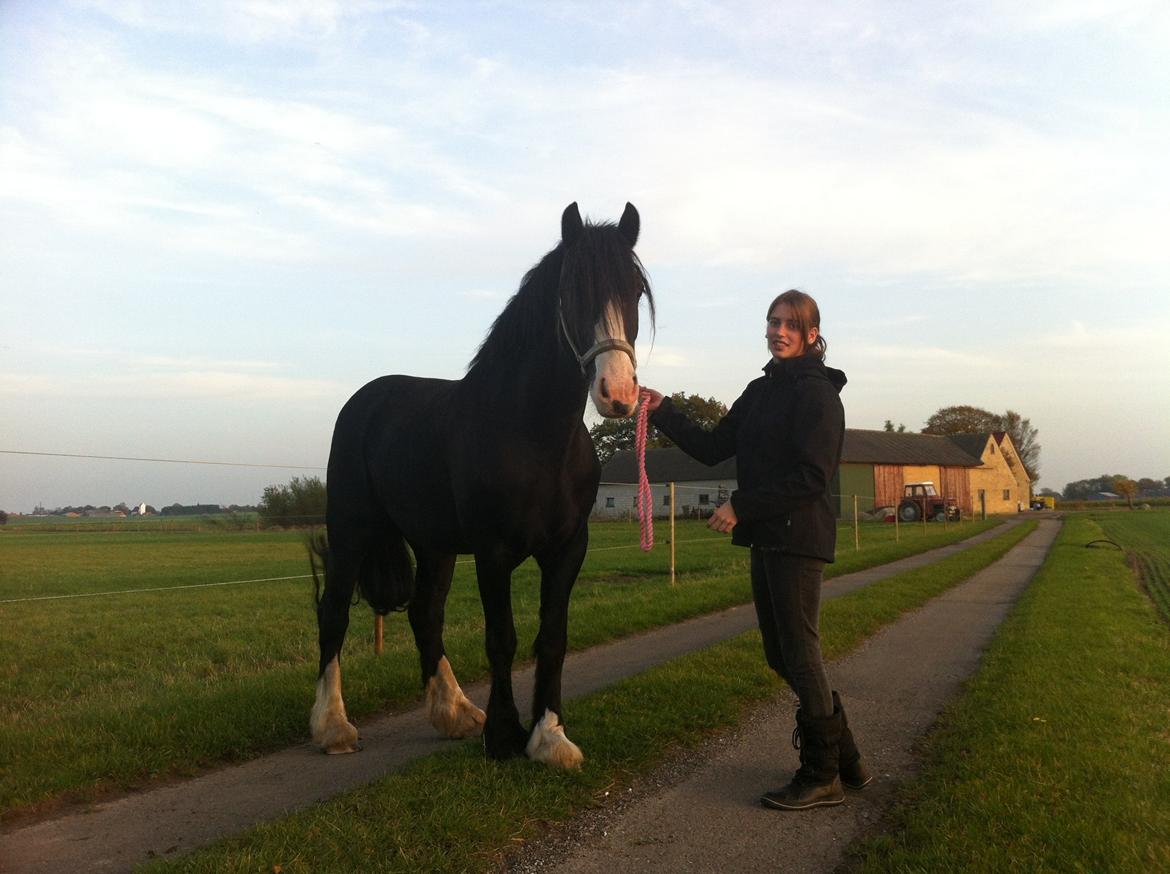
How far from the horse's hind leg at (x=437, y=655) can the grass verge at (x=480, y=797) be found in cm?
32

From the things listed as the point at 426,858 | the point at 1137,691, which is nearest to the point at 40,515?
the point at 426,858

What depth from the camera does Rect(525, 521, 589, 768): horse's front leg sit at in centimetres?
414

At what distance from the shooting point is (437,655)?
5234mm

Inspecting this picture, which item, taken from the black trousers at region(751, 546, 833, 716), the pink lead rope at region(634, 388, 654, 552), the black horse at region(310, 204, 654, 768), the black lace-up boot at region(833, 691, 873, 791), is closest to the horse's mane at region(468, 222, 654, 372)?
the black horse at region(310, 204, 654, 768)

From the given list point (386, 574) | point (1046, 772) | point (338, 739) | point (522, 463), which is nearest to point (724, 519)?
point (522, 463)

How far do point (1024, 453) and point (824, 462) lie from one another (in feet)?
383

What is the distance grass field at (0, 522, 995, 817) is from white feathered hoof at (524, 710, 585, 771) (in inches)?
69.2

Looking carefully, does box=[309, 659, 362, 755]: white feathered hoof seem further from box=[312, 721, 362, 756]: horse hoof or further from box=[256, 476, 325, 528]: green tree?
box=[256, 476, 325, 528]: green tree

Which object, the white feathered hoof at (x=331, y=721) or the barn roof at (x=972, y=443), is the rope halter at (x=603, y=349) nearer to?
the white feathered hoof at (x=331, y=721)

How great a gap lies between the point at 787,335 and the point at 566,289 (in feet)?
3.31

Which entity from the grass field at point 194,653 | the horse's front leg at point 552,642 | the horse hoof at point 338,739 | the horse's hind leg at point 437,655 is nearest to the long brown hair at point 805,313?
the horse's front leg at point 552,642

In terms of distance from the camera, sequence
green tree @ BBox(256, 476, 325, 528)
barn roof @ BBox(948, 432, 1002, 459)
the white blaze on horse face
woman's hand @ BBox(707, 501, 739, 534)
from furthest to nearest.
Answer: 1. barn roof @ BBox(948, 432, 1002, 459)
2. green tree @ BBox(256, 476, 325, 528)
3. woman's hand @ BBox(707, 501, 739, 534)
4. the white blaze on horse face

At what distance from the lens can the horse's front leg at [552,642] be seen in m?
4.14

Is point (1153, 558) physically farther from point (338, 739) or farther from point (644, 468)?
point (338, 739)
